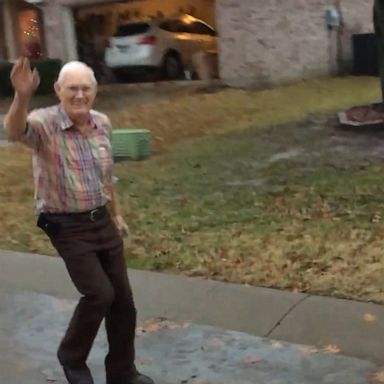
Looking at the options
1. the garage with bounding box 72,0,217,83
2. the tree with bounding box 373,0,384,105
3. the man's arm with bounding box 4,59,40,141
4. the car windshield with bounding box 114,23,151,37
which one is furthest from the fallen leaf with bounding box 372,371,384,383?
the car windshield with bounding box 114,23,151,37

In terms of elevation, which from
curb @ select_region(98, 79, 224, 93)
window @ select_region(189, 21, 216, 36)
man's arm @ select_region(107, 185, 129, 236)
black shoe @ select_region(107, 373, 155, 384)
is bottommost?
curb @ select_region(98, 79, 224, 93)

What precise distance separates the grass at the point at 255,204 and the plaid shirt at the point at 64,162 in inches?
81.8

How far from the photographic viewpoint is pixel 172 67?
2250cm

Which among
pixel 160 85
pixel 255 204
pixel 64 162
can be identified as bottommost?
pixel 160 85

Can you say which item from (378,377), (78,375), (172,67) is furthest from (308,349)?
(172,67)

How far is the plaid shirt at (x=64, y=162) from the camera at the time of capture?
4195mm

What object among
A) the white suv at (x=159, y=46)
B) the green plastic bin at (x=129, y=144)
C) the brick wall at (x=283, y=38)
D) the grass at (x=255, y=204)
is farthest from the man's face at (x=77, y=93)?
the white suv at (x=159, y=46)

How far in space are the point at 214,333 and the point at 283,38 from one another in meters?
14.7

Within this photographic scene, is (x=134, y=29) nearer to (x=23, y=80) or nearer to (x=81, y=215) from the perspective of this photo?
(x=81, y=215)

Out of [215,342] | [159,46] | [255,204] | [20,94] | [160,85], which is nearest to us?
[20,94]

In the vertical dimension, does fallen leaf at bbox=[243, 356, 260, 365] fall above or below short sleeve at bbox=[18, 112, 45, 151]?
below

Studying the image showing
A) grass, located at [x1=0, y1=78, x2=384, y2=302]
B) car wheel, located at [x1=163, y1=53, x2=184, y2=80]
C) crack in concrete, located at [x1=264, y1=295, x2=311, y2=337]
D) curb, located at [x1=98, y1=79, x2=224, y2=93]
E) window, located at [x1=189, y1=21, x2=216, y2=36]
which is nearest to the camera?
crack in concrete, located at [x1=264, y1=295, x2=311, y2=337]

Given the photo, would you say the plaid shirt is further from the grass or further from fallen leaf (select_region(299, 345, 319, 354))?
the grass

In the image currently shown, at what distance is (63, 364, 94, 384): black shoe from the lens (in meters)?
4.43
